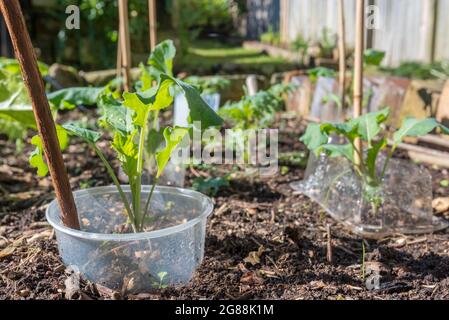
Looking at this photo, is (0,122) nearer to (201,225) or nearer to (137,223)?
(137,223)

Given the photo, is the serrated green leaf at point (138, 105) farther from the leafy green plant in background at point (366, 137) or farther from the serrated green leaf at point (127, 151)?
the leafy green plant in background at point (366, 137)

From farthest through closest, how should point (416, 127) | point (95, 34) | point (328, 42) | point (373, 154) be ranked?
point (328, 42) → point (95, 34) → point (373, 154) → point (416, 127)

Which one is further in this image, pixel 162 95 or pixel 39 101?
pixel 162 95

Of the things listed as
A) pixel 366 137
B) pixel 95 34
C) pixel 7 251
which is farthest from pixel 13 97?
pixel 95 34

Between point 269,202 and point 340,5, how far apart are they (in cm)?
123

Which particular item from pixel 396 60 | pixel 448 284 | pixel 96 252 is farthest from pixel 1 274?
pixel 396 60


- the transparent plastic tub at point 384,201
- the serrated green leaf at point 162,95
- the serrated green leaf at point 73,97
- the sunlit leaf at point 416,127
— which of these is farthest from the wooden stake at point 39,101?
the sunlit leaf at point 416,127

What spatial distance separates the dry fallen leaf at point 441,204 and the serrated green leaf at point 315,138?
793 millimetres

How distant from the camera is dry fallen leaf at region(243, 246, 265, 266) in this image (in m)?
2.30

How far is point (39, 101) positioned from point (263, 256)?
3.47 feet

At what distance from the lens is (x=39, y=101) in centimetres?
194

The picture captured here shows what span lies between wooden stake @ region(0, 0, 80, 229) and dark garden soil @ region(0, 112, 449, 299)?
273 mm

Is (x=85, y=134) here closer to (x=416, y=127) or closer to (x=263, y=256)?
(x=263, y=256)

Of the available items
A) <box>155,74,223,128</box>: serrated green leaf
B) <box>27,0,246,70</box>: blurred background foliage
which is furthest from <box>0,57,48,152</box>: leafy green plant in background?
<box>27,0,246,70</box>: blurred background foliage
